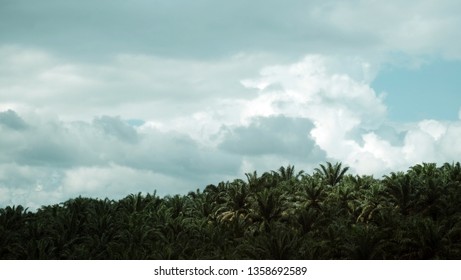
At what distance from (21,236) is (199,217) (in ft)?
63.2

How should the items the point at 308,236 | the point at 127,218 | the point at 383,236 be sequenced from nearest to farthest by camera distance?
the point at 383,236, the point at 308,236, the point at 127,218

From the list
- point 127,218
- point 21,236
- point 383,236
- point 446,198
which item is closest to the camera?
point 383,236

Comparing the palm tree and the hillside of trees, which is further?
the palm tree

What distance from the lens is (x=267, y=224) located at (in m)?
62.3

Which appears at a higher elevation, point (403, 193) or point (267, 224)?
point (403, 193)

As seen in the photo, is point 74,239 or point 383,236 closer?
point 383,236

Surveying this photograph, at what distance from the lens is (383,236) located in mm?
50938

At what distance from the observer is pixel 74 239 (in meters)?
61.2

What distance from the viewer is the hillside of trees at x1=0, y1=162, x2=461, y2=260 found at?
162ft
